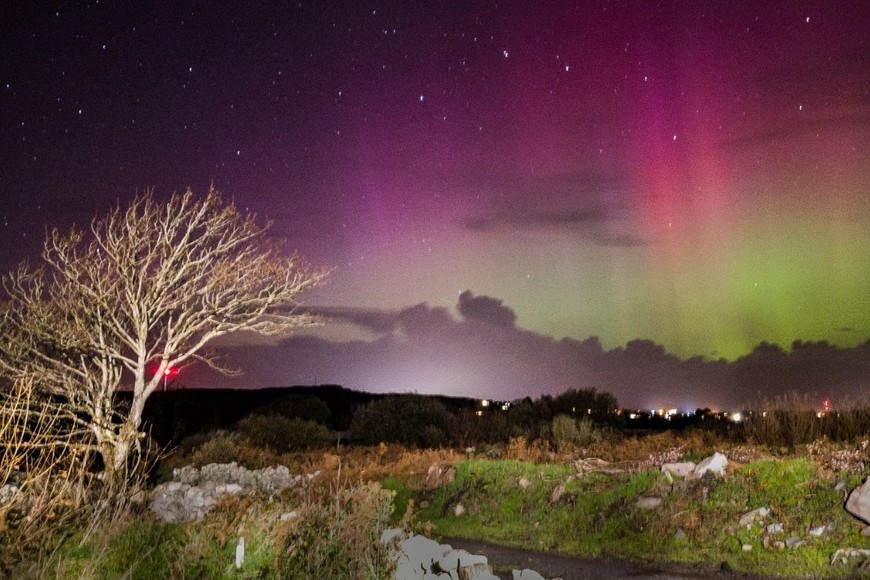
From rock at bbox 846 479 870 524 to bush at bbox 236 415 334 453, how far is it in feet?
52.5

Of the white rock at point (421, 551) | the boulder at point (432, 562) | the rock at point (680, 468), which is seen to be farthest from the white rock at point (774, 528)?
the white rock at point (421, 551)

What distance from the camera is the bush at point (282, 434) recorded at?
23.7 meters

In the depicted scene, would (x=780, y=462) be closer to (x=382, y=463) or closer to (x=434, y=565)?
(x=434, y=565)

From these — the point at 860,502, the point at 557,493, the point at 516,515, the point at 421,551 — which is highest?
the point at 860,502

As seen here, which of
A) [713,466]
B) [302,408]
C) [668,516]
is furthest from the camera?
[302,408]

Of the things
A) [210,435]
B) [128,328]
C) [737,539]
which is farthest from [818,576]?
[210,435]

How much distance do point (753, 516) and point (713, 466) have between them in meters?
1.69

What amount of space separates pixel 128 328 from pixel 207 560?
38.1 feet

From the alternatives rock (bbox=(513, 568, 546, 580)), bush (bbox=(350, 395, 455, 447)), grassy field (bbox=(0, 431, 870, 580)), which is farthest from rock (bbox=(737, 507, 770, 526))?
bush (bbox=(350, 395, 455, 447))

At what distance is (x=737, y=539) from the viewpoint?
1096 centimetres

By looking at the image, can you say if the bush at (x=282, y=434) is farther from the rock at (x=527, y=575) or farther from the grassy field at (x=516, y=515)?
the rock at (x=527, y=575)

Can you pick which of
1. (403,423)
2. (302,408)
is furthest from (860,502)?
(302,408)

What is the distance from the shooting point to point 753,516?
447 inches

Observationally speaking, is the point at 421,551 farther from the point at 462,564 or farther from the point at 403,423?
the point at 403,423
